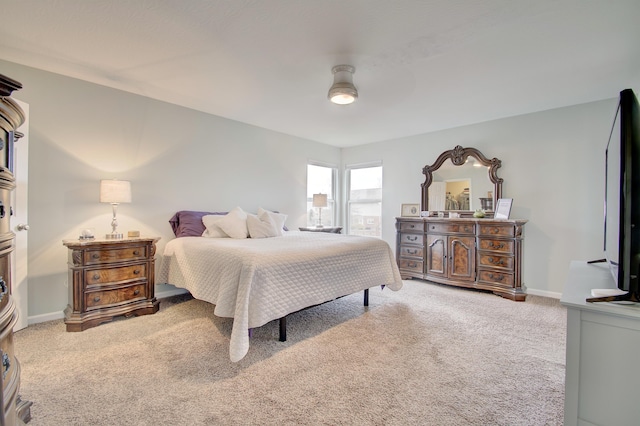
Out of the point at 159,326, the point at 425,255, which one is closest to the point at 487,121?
the point at 425,255

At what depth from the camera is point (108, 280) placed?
8.93 ft

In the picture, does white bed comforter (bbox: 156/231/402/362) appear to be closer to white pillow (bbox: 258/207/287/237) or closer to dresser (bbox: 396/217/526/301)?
white pillow (bbox: 258/207/287/237)

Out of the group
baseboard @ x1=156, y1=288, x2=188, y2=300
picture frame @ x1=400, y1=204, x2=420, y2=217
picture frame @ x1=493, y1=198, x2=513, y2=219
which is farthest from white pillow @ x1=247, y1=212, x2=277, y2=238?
picture frame @ x1=493, y1=198, x2=513, y2=219

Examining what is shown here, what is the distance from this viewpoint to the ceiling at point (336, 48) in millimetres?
1840

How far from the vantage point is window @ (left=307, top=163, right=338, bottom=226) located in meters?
5.48

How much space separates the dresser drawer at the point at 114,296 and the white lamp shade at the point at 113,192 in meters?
0.87

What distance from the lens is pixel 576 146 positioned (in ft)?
11.6

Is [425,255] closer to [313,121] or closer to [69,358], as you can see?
[313,121]

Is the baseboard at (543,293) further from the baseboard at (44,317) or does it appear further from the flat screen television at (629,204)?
the baseboard at (44,317)

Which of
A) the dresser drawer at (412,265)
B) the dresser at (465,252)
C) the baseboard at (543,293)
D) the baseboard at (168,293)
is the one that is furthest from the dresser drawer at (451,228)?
the baseboard at (168,293)

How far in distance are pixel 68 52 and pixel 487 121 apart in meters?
4.87

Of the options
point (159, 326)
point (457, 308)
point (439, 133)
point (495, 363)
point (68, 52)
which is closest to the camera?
point (495, 363)

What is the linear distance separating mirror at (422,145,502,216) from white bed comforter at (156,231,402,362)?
1857 mm

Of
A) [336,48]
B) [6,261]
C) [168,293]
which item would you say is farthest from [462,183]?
[6,261]
